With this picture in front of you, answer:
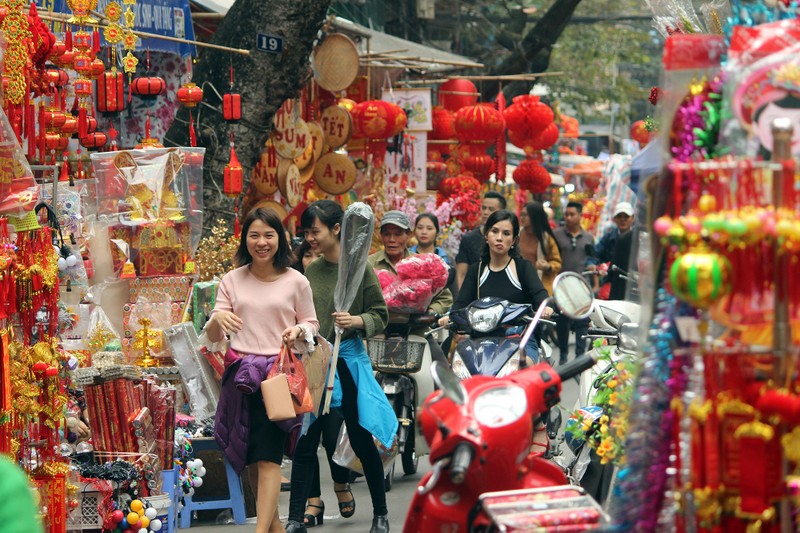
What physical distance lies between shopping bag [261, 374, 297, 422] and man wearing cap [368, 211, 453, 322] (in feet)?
9.39

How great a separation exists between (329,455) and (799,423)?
5.29 metres

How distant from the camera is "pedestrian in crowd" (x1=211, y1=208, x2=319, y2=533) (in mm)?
6848

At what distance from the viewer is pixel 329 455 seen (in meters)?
8.37

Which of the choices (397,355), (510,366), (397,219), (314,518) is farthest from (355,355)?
(397,219)

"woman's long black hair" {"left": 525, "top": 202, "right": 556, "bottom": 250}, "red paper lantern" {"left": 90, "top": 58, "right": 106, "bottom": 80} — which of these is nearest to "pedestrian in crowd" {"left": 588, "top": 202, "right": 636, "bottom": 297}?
"woman's long black hair" {"left": 525, "top": 202, "right": 556, "bottom": 250}

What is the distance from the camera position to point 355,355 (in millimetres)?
8000

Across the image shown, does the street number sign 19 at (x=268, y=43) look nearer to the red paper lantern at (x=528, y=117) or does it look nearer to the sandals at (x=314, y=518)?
the sandals at (x=314, y=518)

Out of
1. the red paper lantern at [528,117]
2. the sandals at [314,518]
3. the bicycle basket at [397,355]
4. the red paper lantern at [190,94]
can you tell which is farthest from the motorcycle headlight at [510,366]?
the red paper lantern at [528,117]

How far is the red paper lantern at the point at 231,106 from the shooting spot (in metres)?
12.1

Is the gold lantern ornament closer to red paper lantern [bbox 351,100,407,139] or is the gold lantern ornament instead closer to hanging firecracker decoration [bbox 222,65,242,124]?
hanging firecracker decoration [bbox 222,65,242,124]

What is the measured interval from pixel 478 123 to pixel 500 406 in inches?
623

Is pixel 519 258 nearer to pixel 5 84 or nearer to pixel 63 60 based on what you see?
pixel 63 60

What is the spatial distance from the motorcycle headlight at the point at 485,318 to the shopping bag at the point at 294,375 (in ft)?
5.39

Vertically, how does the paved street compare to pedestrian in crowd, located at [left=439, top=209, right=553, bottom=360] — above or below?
below
